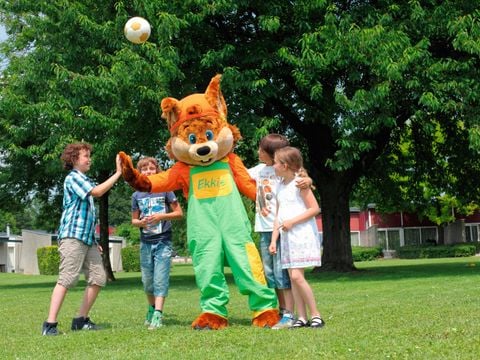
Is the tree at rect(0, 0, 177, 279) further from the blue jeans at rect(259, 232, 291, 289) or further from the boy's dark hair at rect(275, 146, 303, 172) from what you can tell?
the boy's dark hair at rect(275, 146, 303, 172)

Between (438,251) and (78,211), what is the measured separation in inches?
1651

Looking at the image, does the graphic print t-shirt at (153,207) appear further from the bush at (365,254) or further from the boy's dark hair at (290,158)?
the bush at (365,254)

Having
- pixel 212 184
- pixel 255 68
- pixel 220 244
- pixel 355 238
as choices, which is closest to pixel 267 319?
pixel 220 244

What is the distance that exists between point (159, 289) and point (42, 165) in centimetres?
1668

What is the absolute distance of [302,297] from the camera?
7203mm

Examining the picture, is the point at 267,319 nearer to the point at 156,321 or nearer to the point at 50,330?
the point at 156,321

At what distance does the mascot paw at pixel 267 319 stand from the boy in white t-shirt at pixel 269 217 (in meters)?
0.16

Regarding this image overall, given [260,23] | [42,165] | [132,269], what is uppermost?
[260,23]

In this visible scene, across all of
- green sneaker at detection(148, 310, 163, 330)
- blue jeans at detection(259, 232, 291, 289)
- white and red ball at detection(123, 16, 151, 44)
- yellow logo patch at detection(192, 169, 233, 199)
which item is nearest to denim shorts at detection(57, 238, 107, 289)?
green sneaker at detection(148, 310, 163, 330)

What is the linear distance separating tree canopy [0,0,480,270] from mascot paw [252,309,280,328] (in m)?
9.02

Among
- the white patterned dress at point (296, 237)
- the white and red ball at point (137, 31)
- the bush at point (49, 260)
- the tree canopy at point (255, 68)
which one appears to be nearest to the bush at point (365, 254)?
Result: the bush at point (49, 260)

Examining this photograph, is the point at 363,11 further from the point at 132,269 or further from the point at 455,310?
the point at 132,269

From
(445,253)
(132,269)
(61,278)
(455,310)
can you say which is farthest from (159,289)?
(445,253)

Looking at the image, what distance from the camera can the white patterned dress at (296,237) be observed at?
715cm
